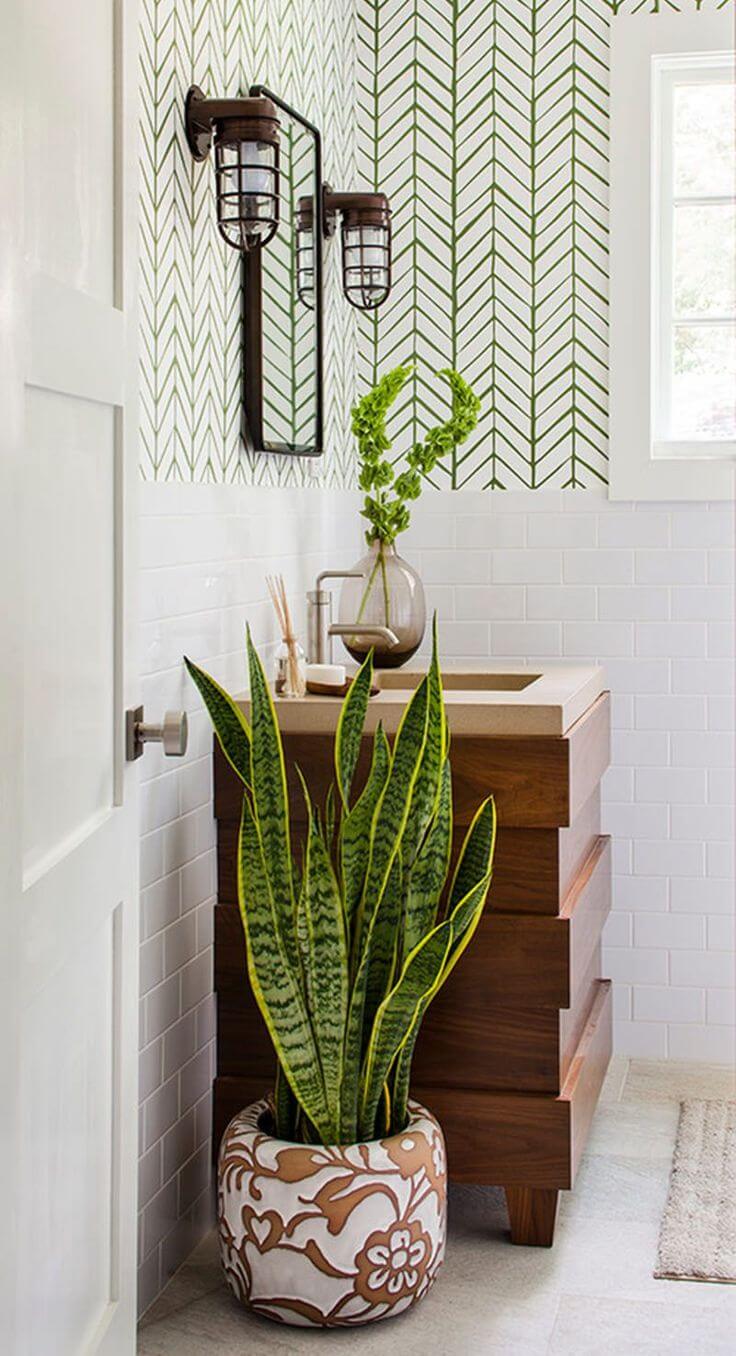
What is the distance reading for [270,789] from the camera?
253cm

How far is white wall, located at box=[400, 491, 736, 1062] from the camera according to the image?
3.97m

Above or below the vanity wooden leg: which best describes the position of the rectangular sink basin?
above

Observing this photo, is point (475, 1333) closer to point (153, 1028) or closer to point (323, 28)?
point (153, 1028)

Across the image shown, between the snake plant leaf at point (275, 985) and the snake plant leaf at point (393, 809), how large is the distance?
0.48 feet

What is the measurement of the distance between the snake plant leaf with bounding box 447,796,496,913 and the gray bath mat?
726mm

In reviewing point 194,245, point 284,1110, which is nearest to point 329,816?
point 284,1110

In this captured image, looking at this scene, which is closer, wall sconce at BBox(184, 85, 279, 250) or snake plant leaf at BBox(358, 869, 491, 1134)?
snake plant leaf at BBox(358, 869, 491, 1134)

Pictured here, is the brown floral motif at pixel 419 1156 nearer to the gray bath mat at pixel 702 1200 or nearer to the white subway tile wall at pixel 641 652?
the gray bath mat at pixel 702 1200

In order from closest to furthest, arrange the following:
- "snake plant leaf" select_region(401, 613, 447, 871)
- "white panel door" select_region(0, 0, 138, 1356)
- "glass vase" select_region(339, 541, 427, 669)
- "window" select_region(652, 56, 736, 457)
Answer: "white panel door" select_region(0, 0, 138, 1356) < "snake plant leaf" select_region(401, 613, 447, 871) < "glass vase" select_region(339, 541, 427, 669) < "window" select_region(652, 56, 736, 457)

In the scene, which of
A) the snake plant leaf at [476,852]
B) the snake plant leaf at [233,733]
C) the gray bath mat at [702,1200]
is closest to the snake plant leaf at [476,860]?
the snake plant leaf at [476,852]

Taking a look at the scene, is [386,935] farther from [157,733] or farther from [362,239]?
[362,239]

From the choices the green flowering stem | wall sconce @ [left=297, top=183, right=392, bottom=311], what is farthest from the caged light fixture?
the green flowering stem

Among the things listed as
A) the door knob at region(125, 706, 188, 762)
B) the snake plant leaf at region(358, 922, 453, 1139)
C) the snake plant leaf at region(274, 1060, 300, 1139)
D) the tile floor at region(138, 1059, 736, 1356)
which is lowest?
the tile floor at region(138, 1059, 736, 1356)

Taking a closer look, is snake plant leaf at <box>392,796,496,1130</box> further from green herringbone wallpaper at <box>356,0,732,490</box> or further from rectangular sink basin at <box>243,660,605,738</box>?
green herringbone wallpaper at <box>356,0,732,490</box>
